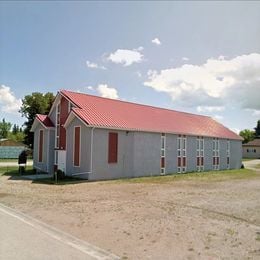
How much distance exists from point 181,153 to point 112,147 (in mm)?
9088

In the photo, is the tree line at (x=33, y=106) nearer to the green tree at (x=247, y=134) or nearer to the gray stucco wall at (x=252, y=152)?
the gray stucco wall at (x=252, y=152)

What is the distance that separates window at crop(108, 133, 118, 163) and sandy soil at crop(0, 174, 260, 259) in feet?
20.5

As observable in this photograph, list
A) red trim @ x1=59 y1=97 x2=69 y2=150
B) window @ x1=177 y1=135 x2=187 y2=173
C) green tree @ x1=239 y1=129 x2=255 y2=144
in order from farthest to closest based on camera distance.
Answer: green tree @ x1=239 y1=129 x2=255 y2=144 < window @ x1=177 y1=135 x2=187 y2=173 < red trim @ x1=59 y1=97 x2=69 y2=150

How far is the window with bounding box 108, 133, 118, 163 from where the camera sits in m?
23.3

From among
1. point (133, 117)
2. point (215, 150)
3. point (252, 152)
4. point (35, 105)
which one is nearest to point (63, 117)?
point (133, 117)

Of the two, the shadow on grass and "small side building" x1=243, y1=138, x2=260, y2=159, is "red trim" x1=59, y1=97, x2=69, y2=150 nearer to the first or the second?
the shadow on grass

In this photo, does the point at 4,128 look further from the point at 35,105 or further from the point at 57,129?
the point at 57,129

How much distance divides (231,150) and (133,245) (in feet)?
112

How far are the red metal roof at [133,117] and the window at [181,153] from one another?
2.12 ft

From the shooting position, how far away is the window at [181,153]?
1186 inches

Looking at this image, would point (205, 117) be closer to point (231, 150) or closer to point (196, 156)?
point (231, 150)

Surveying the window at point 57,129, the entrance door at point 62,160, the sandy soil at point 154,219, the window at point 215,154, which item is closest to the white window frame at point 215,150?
the window at point 215,154

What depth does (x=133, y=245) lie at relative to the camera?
7.58m

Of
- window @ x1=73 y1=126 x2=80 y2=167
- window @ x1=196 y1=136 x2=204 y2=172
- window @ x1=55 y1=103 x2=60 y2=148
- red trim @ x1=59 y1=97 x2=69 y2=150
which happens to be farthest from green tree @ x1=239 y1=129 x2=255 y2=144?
window @ x1=73 y1=126 x2=80 y2=167
